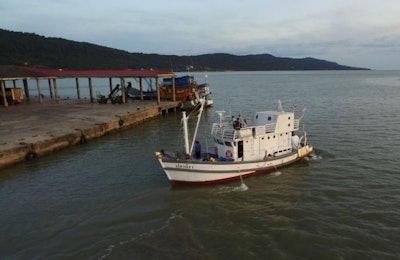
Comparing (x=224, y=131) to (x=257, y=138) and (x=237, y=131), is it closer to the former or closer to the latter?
(x=237, y=131)

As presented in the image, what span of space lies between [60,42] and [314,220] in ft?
642

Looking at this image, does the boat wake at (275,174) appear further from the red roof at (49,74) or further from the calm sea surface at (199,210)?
the red roof at (49,74)

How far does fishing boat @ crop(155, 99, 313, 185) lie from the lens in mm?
19969

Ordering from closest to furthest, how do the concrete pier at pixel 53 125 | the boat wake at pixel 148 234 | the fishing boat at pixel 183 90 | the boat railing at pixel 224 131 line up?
the boat wake at pixel 148 234 → the boat railing at pixel 224 131 → the concrete pier at pixel 53 125 → the fishing boat at pixel 183 90

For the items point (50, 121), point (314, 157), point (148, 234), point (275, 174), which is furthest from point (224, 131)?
point (50, 121)

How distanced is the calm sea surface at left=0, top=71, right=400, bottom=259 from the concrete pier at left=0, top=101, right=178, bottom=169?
1.26 m

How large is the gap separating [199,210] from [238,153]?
598 centimetres

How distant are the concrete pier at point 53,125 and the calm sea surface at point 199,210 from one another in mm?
1263

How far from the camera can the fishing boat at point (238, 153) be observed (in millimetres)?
19969

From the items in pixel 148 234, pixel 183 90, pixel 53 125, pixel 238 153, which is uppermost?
pixel 183 90


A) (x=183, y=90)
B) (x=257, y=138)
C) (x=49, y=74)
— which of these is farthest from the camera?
(x=183, y=90)

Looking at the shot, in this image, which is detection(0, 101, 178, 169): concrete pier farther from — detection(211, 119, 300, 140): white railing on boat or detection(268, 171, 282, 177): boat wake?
detection(268, 171, 282, 177): boat wake

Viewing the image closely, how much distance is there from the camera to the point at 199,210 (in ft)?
56.0

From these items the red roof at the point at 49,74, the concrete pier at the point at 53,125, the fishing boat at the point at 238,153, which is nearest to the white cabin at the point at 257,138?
the fishing boat at the point at 238,153
